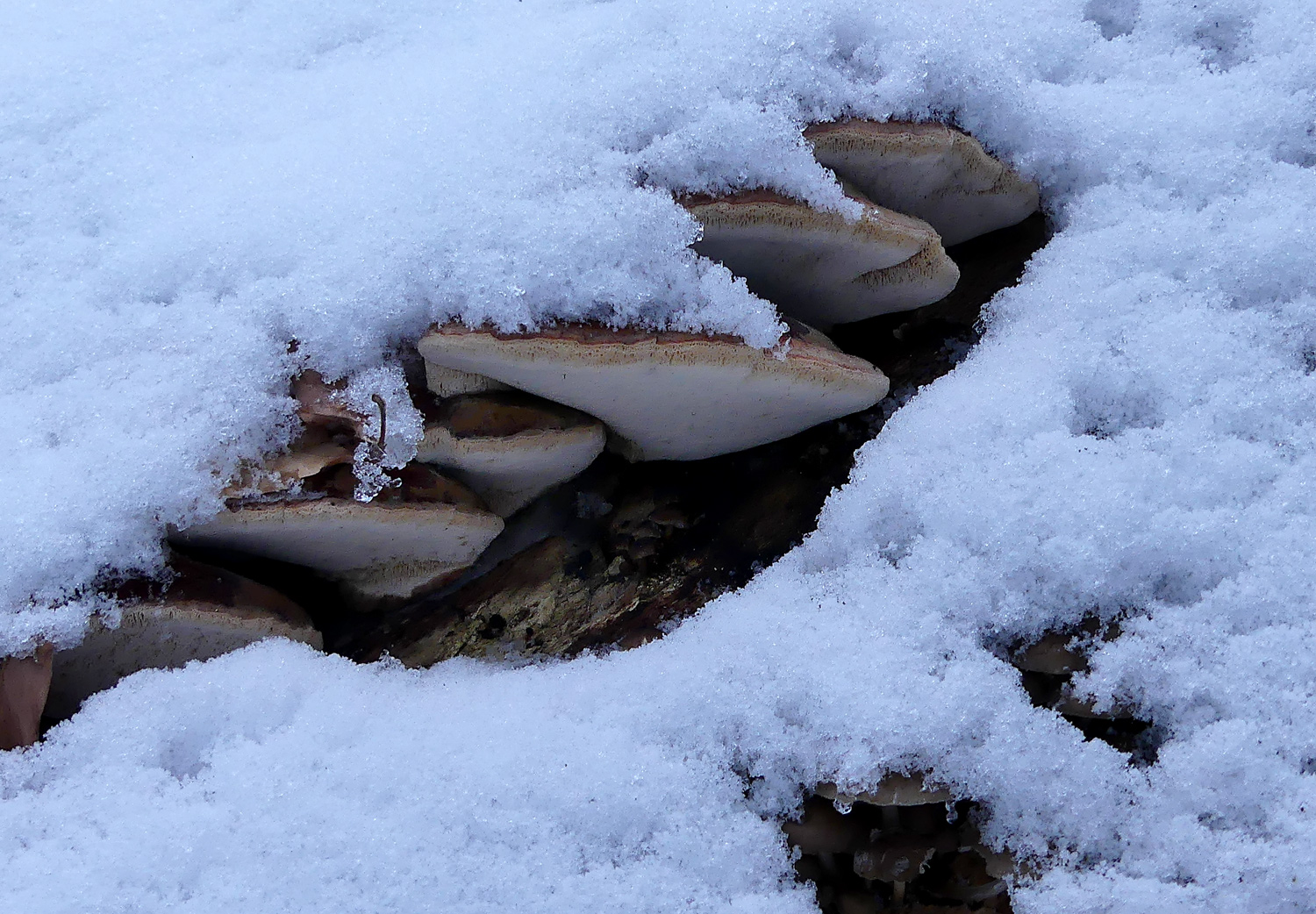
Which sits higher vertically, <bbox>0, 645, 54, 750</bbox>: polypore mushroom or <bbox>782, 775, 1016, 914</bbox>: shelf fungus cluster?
<bbox>0, 645, 54, 750</bbox>: polypore mushroom

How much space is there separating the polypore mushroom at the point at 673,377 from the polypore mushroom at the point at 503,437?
0.05 metres

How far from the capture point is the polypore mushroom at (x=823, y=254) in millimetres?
2125

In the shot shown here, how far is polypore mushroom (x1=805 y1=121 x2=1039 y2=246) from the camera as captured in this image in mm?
2275

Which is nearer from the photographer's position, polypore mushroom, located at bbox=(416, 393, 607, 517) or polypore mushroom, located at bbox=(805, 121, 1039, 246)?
polypore mushroom, located at bbox=(416, 393, 607, 517)

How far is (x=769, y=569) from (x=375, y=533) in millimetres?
972

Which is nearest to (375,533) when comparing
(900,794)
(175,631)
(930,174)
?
(175,631)

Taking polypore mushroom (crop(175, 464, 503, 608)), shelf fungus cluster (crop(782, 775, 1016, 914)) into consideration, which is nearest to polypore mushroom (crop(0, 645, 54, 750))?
polypore mushroom (crop(175, 464, 503, 608))

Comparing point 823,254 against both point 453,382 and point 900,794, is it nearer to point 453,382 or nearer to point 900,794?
point 453,382

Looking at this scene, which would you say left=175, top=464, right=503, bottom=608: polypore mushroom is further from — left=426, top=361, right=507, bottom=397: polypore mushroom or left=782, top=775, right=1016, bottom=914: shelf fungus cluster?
left=782, top=775, right=1016, bottom=914: shelf fungus cluster

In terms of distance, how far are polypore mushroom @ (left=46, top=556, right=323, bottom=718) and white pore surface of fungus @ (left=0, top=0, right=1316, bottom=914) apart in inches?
3.6

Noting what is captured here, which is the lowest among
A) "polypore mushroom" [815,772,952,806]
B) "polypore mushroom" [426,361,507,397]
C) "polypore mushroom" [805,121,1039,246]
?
"polypore mushroom" [815,772,952,806]

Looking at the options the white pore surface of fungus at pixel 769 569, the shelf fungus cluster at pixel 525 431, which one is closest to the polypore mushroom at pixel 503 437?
the shelf fungus cluster at pixel 525 431

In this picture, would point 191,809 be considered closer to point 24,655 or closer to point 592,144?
point 24,655

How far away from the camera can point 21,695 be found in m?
1.92
